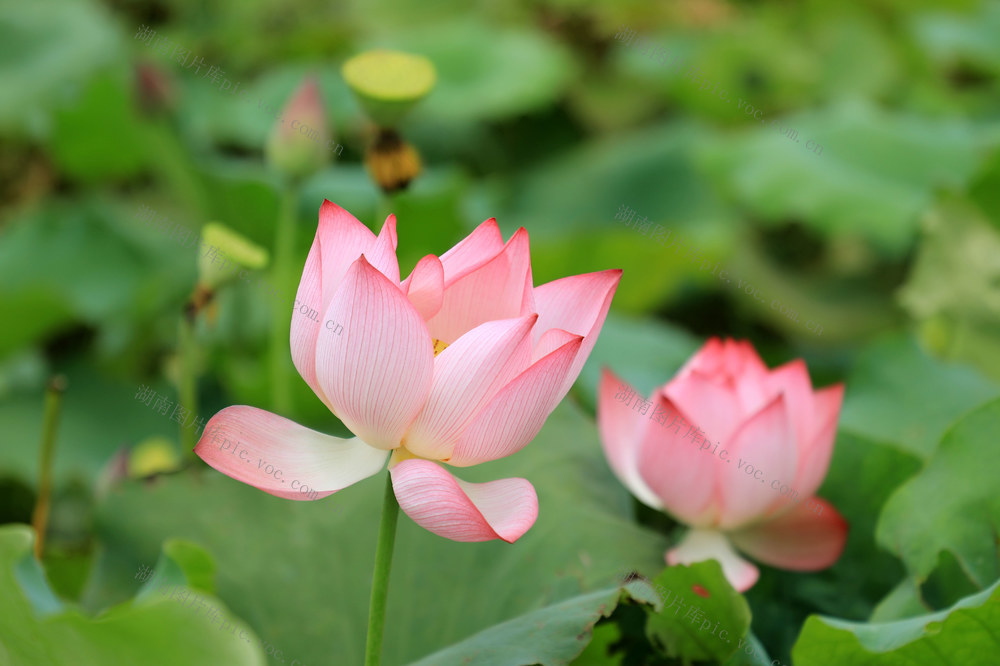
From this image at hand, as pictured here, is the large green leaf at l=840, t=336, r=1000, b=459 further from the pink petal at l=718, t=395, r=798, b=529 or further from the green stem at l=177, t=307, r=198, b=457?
the green stem at l=177, t=307, r=198, b=457

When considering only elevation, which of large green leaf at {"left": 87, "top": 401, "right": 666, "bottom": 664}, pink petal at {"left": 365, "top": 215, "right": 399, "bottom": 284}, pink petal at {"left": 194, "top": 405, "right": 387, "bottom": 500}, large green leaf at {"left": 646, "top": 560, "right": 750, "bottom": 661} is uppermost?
pink petal at {"left": 365, "top": 215, "right": 399, "bottom": 284}

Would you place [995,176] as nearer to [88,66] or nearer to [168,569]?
[168,569]

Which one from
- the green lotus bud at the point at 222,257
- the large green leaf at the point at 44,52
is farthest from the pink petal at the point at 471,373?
the large green leaf at the point at 44,52

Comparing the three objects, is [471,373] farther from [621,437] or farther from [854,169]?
[854,169]

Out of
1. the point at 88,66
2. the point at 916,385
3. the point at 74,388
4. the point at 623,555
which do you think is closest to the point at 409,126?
the point at 88,66

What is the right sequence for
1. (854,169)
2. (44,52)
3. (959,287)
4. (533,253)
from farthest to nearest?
(44,52) < (854,169) < (533,253) < (959,287)

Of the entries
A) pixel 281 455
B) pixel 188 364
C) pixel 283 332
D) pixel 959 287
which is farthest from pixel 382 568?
pixel 959 287

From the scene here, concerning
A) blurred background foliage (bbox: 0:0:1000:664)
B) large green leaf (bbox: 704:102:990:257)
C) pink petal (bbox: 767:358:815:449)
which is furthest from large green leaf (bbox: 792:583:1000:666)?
large green leaf (bbox: 704:102:990:257)
